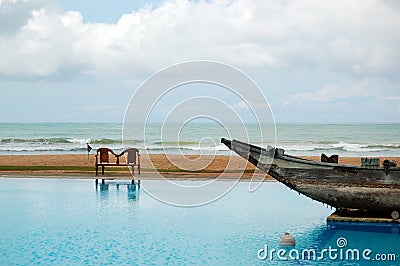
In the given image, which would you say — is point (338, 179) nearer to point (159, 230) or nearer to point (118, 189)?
point (159, 230)

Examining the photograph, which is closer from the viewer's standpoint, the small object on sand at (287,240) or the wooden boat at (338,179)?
the small object on sand at (287,240)

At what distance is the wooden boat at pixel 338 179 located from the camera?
1057cm

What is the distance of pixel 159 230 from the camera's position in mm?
10758

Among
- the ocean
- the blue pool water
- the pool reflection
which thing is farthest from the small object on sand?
the ocean

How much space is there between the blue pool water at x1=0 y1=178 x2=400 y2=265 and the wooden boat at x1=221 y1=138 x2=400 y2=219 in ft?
1.67

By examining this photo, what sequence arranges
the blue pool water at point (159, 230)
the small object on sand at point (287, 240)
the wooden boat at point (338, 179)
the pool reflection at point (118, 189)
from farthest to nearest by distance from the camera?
1. the pool reflection at point (118, 189)
2. the wooden boat at point (338, 179)
3. the small object on sand at point (287, 240)
4. the blue pool water at point (159, 230)

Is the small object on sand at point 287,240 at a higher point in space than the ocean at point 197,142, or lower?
lower

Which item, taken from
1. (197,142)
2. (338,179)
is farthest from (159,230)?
(197,142)

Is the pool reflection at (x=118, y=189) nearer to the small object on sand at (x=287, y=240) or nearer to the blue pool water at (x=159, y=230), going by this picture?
the blue pool water at (x=159, y=230)

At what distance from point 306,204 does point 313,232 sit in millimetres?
3659

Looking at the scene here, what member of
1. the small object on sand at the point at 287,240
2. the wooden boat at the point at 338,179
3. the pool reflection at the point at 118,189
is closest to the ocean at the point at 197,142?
the pool reflection at the point at 118,189

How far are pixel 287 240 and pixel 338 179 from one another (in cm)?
187

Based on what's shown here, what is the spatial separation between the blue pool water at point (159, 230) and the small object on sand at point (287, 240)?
0.12 meters

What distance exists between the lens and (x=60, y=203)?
45.2ft
